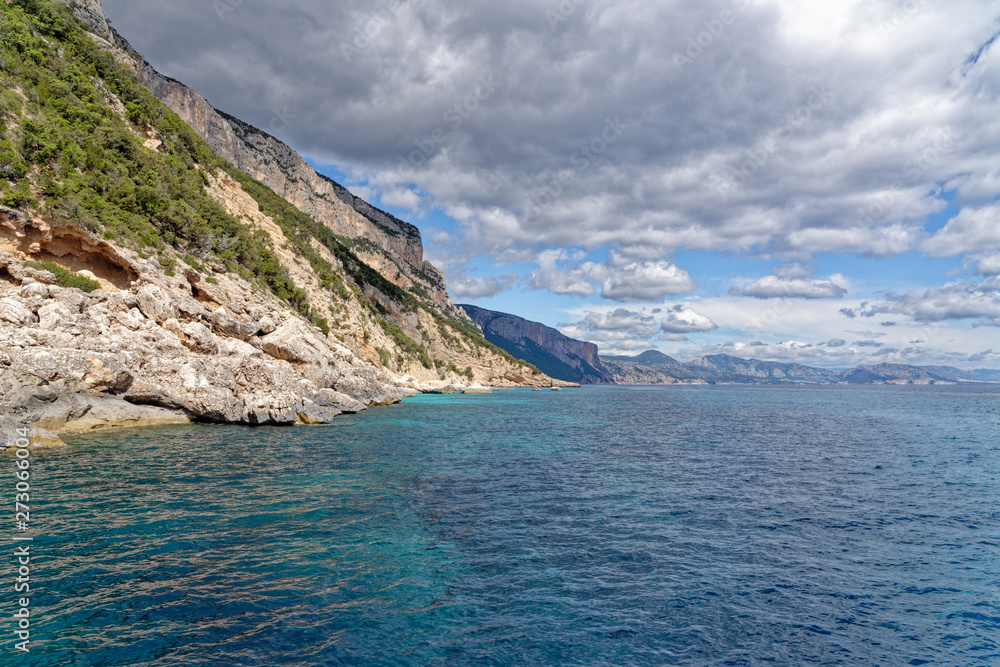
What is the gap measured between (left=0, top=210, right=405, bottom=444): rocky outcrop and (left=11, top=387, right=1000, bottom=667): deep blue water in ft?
12.1

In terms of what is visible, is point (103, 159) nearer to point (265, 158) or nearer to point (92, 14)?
point (92, 14)

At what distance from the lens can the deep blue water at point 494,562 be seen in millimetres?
8875

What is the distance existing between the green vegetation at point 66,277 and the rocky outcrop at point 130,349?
734 mm

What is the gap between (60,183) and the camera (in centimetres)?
3662

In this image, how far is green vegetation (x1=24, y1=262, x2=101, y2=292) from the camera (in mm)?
32562

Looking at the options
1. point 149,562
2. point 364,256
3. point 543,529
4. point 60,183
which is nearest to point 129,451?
point 149,562

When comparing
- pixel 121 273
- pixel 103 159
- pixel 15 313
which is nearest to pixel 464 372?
pixel 103 159

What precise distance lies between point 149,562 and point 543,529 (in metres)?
10.6

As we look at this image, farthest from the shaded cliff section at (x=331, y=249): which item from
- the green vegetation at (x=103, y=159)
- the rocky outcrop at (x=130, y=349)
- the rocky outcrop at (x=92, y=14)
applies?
the rocky outcrop at (x=130, y=349)

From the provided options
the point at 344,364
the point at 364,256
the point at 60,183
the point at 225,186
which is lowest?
the point at 344,364

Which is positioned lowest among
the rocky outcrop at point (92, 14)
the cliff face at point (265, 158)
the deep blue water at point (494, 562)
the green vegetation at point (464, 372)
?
the deep blue water at point (494, 562)

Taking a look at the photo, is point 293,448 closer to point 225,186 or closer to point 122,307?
point 122,307

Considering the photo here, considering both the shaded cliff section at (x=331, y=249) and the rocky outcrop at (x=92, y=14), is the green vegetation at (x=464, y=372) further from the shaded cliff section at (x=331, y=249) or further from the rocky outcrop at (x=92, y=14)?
the rocky outcrop at (x=92, y=14)

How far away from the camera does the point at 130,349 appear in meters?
31.3
